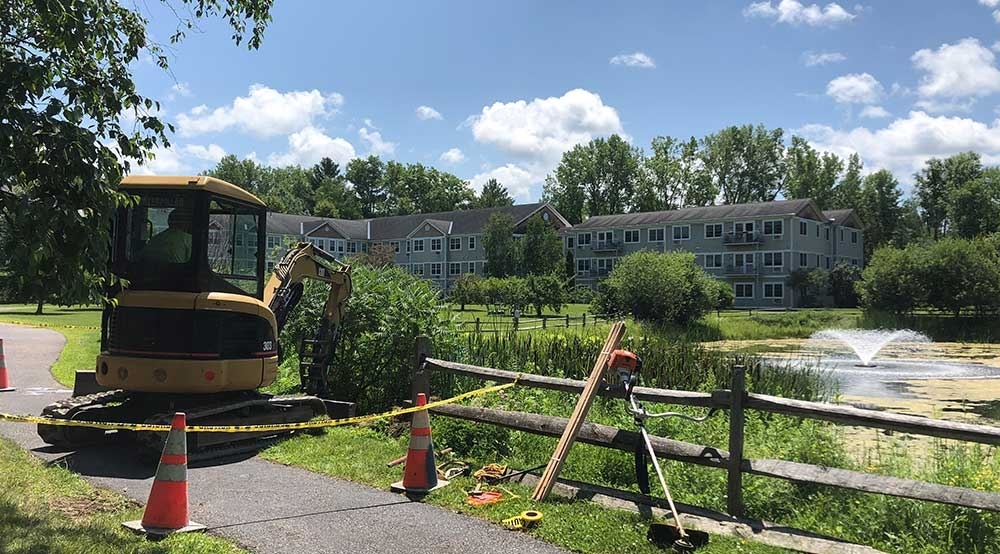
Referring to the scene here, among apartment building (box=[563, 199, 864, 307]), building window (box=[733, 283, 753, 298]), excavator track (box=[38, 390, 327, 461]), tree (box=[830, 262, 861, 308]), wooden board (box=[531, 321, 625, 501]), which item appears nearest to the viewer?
wooden board (box=[531, 321, 625, 501])

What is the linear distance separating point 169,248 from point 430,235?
234ft

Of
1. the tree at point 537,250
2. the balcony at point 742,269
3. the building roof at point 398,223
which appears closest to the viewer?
the balcony at point 742,269

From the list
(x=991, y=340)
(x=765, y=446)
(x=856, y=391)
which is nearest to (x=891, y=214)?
(x=991, y=340)

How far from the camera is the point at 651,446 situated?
6.43 metres

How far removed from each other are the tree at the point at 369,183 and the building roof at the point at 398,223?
101 feet

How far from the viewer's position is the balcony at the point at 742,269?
199 feet

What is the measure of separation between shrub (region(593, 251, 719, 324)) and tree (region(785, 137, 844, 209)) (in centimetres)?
5516

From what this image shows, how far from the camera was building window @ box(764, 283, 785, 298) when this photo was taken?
59.8 m

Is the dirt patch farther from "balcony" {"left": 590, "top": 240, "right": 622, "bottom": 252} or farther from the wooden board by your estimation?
"balcony" {"left": 590, "top": 240, "right": 622, "bottom": 252}

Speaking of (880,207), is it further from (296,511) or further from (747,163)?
(296,511)

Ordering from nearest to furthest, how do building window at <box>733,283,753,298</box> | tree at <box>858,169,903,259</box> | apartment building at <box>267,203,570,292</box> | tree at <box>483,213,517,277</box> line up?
1. building window at <box>733,283,753,298</box>
2. tree at <box>483,213,517,277</box>
3. apartment building at <box>267,203,570,292</box>
4. tree at <box>858,169,903,259</box>

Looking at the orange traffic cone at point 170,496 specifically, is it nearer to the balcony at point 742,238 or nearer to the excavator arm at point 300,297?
the excavator arm at point 300,297

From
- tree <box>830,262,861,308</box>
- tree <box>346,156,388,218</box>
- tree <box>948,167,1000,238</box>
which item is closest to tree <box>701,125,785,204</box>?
tree <box>948,167,1000,238</box>

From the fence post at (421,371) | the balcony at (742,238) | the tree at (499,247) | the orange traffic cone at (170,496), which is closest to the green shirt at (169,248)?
the fence post at (421,371)
